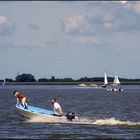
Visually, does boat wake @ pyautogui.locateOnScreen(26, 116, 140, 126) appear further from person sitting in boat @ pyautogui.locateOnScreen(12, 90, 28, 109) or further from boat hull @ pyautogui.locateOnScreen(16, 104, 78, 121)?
person sitting in boat @ pyautogui.locateOnScreen(12, 90, 28, 109)

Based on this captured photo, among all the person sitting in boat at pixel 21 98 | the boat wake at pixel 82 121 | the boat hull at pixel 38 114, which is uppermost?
the person sitting in boat at pixel 21 98

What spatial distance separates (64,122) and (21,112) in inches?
138

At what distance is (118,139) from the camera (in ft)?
115

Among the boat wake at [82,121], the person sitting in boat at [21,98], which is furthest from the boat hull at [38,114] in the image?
the person sitting in boat at [21,98]

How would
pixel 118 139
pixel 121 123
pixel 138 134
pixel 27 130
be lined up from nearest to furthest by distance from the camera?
pixel 118 139
pixel 138 134
pixel 27 130
pixel 121 123

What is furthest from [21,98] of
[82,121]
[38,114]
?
[82,121]

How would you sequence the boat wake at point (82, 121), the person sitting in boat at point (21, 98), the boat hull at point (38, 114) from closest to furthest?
the boat wake at point (82, 121)
the boat hull at point (38, 114)
the person sitting in boat at point (21, 98)

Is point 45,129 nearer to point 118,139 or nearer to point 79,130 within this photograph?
point 79,130

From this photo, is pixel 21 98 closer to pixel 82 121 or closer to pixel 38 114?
pixel 38 114

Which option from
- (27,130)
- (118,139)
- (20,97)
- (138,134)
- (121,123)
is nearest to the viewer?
(118,139)

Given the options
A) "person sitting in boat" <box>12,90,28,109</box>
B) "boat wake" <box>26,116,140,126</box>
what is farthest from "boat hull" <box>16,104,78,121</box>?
"person sitting in boat" <box>12,90,28,109</box>

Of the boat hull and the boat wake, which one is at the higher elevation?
the boat hull

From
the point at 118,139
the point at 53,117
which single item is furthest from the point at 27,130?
the point at 118,139

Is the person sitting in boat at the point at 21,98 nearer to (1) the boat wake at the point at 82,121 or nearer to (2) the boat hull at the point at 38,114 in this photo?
(2) the boat hull at the point at 38,114
